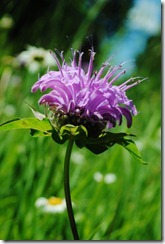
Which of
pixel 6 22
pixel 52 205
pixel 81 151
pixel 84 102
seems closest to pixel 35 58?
pixel 6 22

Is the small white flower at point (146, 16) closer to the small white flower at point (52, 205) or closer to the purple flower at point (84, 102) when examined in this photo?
the small white flower at point (52, 205)

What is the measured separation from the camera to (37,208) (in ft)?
3.93

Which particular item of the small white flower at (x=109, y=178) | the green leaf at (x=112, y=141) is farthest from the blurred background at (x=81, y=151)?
the green leaf at (x=112, y=141)

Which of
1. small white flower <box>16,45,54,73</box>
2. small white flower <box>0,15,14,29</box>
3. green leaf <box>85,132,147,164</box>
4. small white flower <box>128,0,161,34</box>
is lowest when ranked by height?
green leaf <box>85,132,147,164</box>

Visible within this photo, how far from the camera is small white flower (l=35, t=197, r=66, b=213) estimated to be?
114cm

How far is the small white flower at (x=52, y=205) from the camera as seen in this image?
1145 mm

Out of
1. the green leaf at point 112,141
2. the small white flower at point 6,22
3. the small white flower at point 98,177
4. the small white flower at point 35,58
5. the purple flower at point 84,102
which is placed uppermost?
the small white flower at point 6,22

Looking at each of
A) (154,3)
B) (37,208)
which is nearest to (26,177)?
Answer: (37,208)

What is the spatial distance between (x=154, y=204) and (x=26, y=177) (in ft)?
1.08

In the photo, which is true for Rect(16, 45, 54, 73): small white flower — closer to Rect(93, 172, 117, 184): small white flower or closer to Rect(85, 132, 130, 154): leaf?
Rect(93, 172, 117, 184): small white flower

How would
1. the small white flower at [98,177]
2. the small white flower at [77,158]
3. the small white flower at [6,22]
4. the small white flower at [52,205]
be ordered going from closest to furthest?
the small white flower at [52,205], the small white flower at [98,177], the small white flower at [77,158], the small white flower at [6,22]

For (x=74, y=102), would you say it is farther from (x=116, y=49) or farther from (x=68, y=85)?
(x=116, y=49)

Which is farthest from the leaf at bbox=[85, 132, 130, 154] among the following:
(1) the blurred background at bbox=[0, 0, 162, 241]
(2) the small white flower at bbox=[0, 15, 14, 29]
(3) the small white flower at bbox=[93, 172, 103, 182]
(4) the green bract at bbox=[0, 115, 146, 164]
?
(2) the small white flower at bbox=[0, 15, 14, 29]

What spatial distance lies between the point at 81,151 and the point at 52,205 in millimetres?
420
